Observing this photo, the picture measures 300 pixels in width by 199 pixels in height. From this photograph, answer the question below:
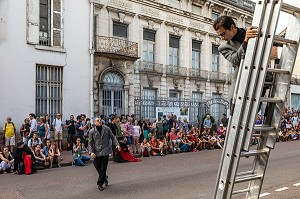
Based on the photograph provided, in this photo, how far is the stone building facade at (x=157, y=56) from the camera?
69.1 feet

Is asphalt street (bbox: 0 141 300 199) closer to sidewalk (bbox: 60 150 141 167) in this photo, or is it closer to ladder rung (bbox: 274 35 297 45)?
sidewalk (bbox: 60 150 141 167)

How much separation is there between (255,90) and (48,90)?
16.2 metres

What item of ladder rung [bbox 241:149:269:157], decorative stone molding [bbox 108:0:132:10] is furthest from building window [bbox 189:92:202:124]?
ladder rung [bbox 241:149:269:157]

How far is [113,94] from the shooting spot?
2131cm

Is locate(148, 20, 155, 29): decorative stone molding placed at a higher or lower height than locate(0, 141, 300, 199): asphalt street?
higher

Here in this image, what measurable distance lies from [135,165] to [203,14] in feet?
60.5

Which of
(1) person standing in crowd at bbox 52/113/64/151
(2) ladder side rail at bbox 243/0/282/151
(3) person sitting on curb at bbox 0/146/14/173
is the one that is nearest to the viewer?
(2) ladder side rail at bbox 243/0/282/151

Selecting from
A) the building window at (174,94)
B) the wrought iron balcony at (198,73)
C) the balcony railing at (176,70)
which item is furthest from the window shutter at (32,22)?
the wrought iron balcony at (198,73)

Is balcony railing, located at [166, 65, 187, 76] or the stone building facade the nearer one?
the stone building facade

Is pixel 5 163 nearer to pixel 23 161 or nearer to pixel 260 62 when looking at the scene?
pixel 23 161

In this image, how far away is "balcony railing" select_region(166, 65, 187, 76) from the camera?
25.2 metres

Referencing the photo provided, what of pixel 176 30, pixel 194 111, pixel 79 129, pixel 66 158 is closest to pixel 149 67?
pixel 176 30

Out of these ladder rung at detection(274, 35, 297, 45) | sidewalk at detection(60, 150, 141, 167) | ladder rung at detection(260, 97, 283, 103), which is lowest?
sidewalk at detection(60, 150, 141, 167)

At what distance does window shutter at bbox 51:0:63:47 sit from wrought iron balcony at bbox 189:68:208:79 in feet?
38.4
